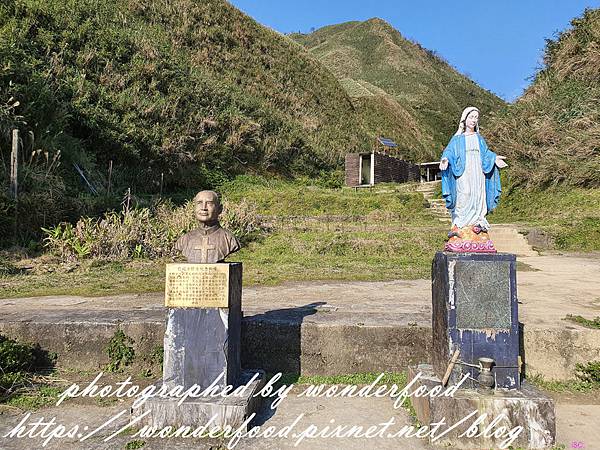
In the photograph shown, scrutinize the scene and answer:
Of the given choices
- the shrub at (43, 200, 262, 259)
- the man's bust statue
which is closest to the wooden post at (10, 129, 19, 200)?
the shrub at (43, 200, 262, 259)

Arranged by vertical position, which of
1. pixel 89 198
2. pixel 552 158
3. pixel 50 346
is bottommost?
pixel 50 346

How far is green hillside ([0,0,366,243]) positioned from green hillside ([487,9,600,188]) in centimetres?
1305

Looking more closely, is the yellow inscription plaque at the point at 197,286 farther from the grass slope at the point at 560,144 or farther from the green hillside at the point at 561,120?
the green hillside at the point at 561,120

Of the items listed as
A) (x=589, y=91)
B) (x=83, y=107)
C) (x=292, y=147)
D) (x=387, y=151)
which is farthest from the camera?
(x=387, y=151)

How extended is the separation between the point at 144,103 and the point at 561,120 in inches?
746

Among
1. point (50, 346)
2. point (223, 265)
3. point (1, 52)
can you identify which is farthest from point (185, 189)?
point (223, 265)

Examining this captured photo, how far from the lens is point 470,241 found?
3.90 metres

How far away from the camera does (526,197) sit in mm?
17828

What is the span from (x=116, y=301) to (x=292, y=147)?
21.5 m

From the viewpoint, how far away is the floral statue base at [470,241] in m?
3.87

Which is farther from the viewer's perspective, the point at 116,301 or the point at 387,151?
the point at 387,151

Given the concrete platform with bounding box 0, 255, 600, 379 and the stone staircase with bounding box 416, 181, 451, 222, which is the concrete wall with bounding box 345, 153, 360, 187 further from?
the concrete platform with bounding box 0, 255, 600, 379

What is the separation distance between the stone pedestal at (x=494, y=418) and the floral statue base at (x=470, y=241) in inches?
50.4

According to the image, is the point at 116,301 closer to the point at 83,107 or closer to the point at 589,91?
the point at 83,107
